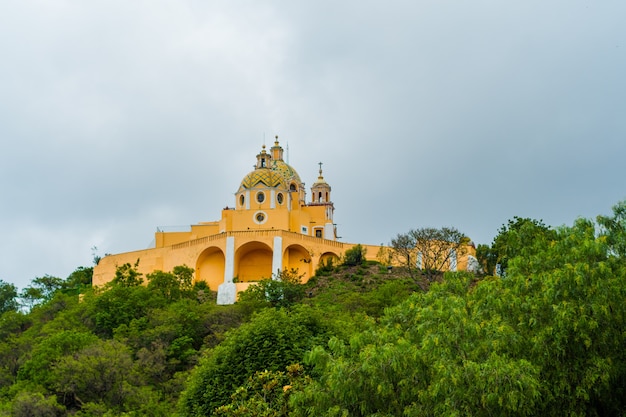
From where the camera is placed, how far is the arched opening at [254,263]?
1665 inches

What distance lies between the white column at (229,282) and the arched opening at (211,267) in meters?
0.94

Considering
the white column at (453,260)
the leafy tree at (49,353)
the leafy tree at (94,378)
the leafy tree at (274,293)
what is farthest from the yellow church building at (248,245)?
the leafy tree at (94,378)

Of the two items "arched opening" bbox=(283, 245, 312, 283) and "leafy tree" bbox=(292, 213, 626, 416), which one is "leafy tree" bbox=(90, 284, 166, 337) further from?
"leafy tree" bbox=(292, 213, 626, 416)

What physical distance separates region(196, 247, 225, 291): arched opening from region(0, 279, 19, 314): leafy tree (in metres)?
11.3

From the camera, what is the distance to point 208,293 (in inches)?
1590

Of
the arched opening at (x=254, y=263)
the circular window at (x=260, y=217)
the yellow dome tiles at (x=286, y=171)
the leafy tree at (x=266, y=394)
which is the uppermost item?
the yellow dome tiles at (x=286, y=171)

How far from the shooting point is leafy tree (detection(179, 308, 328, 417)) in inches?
807

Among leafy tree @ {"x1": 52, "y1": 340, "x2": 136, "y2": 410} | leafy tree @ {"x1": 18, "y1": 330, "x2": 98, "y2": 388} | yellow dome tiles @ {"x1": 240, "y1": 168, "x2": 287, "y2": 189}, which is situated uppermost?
yellow dome tiles @ {"x1": 240, "y1": 168, "x2": 287, "y2": 189}

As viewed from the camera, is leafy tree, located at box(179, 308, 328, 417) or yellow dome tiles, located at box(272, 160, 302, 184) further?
yellow dome tiles, located at box(272, 160, 302, 184)

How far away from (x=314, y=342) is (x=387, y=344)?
6.77 m

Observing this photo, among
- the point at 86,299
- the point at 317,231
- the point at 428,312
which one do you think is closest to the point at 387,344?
the point at 428,312

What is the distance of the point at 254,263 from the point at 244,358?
21.8 meters

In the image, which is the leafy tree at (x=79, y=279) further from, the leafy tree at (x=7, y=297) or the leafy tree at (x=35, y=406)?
the leafy tree at (x=35, y=406)

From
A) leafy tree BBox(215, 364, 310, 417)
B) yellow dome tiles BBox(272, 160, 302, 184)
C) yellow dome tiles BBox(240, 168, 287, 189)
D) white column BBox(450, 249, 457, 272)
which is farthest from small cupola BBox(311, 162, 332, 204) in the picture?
leafy tree BBox(215, 364, 310, 417)
